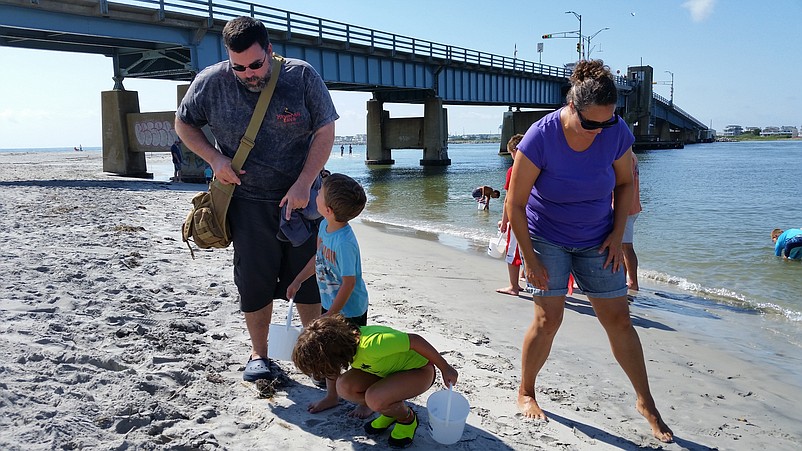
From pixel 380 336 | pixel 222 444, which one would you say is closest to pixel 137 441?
pixel 222 444

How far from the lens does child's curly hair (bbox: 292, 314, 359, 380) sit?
2.68 metres

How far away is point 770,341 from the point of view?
5453 millimetres

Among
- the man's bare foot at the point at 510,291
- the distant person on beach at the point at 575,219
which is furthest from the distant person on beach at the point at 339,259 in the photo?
the man's bare foot at the point at 510,291

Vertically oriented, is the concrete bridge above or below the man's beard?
above

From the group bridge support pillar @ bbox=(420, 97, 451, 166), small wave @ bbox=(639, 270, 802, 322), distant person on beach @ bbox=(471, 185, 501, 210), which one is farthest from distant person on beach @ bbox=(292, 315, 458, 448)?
bridge support pillar @ bbox=(420, 97, 451, 166)

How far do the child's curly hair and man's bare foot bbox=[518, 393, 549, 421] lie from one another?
1.19 metres

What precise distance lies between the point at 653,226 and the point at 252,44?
1249 centimetres

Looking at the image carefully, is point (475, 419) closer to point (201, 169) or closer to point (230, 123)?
point (230, 123)

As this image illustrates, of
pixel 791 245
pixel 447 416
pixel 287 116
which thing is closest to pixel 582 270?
pixel 447 416

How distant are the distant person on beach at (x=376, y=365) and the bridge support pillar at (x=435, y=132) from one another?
38092mm

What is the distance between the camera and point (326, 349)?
105 inches

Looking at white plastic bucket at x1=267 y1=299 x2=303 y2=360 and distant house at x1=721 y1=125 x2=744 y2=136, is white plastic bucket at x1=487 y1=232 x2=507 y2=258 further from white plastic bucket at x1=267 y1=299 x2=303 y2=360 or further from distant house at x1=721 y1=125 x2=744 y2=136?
distant house at x1=721 y1=125 x2=744 y2=136

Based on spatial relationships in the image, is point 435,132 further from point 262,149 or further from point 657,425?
point 657,425

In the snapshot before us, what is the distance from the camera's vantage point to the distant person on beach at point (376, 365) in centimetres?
270
